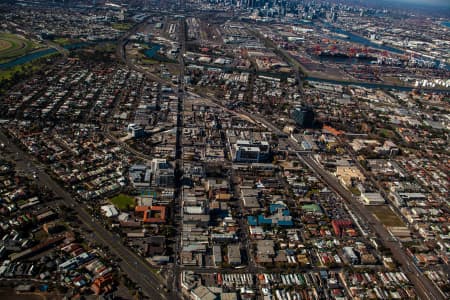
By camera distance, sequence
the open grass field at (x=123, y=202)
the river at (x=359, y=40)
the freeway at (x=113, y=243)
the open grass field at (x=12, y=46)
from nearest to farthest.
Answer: the freeway at (x=113, y=243) < the open grass field at (x=123, y=202) < the open grass field at (x=12, y=46) < the river at (x=359, y=40)

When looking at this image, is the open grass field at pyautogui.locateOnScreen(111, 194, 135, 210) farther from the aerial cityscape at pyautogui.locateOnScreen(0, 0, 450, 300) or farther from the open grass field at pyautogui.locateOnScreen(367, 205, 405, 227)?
the open grass field at pyautogui.locateOnScreen(367, 205, 405, 227)

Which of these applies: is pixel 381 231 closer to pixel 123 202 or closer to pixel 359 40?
pixel 123 202

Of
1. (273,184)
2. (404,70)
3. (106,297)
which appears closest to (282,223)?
(273,184)

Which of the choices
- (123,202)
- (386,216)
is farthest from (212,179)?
(386,216)

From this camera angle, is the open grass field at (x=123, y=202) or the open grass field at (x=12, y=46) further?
the open grass field at (x=12, y=46)

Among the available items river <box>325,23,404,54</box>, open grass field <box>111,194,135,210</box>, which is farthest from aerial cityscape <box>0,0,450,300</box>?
river <box>325,23,404,54</box>

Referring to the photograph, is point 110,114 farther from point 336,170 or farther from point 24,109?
point 336,170

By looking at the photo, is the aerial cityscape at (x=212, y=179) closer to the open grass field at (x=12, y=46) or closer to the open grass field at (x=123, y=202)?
the open grass field at (x=123, y=202)

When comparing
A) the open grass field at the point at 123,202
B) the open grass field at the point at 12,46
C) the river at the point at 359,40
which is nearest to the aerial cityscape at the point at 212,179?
the open grass field at the point at 123,202
